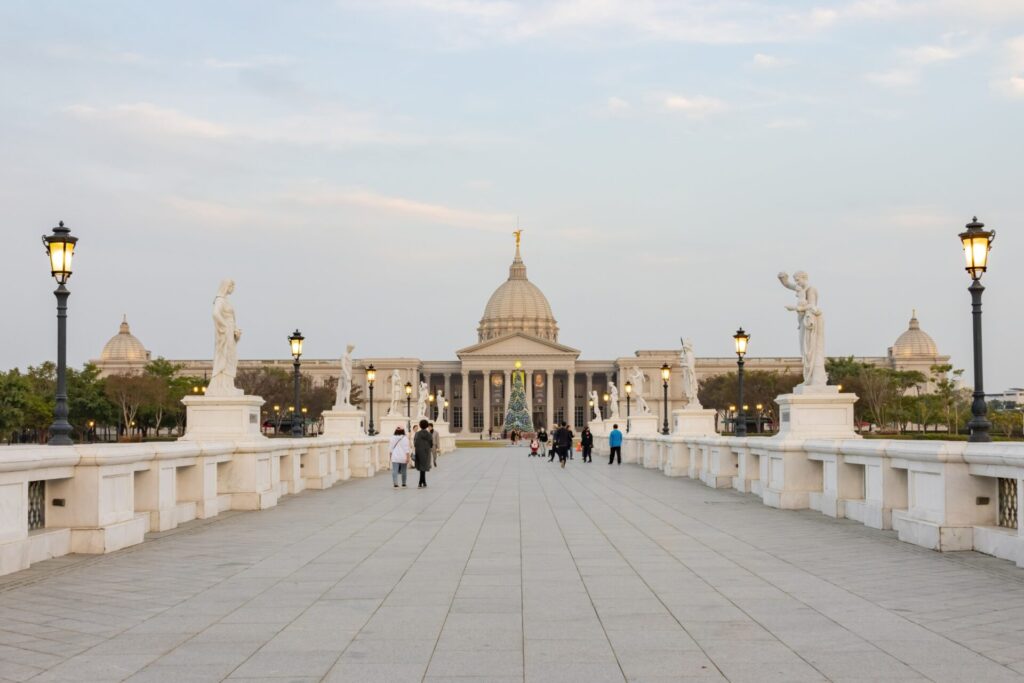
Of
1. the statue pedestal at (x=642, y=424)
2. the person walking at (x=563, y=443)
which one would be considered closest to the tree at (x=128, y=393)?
the statue pedestal at (x=642, y=424)

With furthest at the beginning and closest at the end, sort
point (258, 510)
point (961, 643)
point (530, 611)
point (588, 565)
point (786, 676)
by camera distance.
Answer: point (258, 510), point (588, 565), point (530, 611), point (961, 643), point (786, 676)

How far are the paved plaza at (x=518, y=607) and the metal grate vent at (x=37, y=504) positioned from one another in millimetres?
789

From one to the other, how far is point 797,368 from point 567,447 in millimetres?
135243

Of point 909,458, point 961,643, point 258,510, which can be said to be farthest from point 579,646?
point 258,510

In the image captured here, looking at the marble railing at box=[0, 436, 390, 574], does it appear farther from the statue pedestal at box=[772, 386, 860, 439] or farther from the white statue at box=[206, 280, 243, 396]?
the statue pedestal at box=[772, 386, 860, 439]

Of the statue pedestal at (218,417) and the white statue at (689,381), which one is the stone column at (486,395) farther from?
the statue pedestal at (218,417)

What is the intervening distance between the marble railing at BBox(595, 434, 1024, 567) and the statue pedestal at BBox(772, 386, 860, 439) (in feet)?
1.49

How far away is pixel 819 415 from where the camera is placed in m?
22.2

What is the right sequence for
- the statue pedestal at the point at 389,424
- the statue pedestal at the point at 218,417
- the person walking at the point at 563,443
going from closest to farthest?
the statue pedestal at the point at 218,417 → the person walking at the point at 563,443 → the statue pedestal at the point at 389,424

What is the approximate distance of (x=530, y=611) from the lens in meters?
10.4

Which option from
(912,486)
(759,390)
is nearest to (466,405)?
(759,390)

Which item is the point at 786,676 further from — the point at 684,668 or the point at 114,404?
the point at 114,404

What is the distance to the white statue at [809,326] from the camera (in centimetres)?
2294

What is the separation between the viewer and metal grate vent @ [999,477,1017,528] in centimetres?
1356
